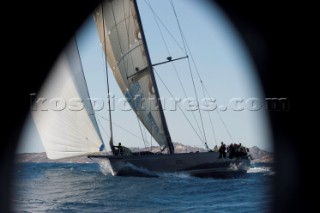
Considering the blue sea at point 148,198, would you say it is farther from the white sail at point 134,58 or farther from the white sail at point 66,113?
the white sail at point 134,58

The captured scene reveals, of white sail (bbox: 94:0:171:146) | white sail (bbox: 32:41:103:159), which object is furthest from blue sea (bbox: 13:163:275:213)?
white sail (bbox: 94:0:171:146)

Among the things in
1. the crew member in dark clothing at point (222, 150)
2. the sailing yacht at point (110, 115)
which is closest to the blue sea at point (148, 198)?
the sailing yacht at point (110, 115)

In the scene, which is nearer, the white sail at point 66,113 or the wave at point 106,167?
the white sail at point 66,113

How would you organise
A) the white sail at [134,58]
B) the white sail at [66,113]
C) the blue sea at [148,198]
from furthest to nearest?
the white sail at [134,58], the white sail at [66,113], the blue sea at [148,198]

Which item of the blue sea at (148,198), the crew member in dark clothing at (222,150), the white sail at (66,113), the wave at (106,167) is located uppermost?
the white sail at (66,113)

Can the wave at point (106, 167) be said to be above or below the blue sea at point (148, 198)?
above

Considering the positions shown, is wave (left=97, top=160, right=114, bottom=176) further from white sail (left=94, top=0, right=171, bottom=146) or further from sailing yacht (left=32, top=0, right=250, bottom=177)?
white sail (left=94, top=0, right=171, bottom=146)

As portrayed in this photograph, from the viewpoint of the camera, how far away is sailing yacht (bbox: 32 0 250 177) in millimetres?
15938

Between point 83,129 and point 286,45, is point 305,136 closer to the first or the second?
point 286,45

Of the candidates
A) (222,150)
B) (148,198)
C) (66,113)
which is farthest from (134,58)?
(148,198)

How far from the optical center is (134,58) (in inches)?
832

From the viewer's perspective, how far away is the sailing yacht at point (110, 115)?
1594 centimetres

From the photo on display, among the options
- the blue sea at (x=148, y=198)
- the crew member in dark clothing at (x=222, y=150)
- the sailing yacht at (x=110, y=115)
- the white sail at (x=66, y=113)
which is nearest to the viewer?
the blue sea at (x=148, y=198)

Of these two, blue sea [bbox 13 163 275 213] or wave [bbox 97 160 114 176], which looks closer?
blue sea [bbox 13 163 275 213]
